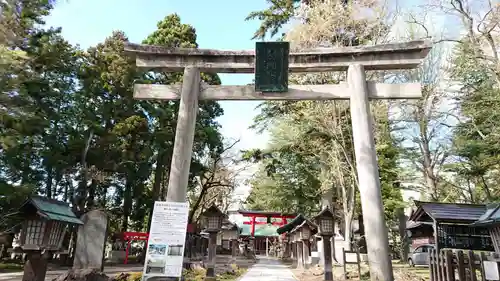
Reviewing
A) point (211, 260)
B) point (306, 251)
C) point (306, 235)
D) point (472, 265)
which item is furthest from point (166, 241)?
point (306, 251)

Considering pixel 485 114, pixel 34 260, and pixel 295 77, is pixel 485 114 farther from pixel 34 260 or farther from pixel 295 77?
pixel 34 260

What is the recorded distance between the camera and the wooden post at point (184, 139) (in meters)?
6.92

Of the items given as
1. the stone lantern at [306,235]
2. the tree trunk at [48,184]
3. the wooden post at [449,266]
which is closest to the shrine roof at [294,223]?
the stone lantern at [306,235]

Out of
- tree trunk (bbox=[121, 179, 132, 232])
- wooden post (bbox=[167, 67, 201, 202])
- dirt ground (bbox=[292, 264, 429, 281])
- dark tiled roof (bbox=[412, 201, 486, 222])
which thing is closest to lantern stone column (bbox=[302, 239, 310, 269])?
dirt ground (bbox=[292, 264, 429, 281])

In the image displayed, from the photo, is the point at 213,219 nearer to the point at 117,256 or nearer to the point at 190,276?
the point at 190,276

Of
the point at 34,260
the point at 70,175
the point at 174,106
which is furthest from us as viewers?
the point at 174,106

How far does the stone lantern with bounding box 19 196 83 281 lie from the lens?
657 centimetres

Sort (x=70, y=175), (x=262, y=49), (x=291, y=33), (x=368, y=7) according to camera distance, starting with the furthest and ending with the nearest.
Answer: (x=70, y=175) < (x=291, y=33) < (x=368, y=7) < (x=262, y=49)

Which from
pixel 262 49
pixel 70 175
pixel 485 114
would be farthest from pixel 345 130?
pixel 70 175

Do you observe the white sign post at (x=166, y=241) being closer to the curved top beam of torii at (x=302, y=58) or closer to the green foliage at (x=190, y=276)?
the curved top beam of torii at (x=302, y=58)

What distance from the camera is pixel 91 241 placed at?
9164 millimetres

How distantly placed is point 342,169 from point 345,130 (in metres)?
2.41

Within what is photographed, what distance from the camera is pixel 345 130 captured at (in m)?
14.5

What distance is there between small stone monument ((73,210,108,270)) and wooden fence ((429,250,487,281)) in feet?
27.9
